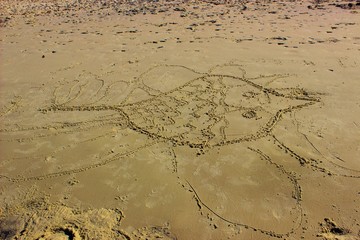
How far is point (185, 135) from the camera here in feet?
15.2

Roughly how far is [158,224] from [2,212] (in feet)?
6.07

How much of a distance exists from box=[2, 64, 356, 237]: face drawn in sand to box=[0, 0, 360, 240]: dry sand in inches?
0.8

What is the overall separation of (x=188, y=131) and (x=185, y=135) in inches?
4.4

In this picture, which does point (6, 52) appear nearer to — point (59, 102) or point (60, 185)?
point (59, 102)

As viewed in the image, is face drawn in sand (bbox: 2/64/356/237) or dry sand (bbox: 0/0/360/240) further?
face drawn in sand (bbox: 2/64/356/237)

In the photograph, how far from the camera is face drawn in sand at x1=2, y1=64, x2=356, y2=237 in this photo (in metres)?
3.66

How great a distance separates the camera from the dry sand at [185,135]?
3.40 meters

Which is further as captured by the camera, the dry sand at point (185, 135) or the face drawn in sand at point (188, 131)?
the face drawn in sand at point (188, 131)

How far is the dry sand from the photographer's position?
3.40 metres

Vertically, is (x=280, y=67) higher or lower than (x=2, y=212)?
higher

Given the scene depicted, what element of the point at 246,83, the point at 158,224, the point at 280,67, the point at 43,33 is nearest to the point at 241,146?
the point at 158,224

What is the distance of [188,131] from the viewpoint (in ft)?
15.4

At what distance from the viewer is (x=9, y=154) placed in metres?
4.55

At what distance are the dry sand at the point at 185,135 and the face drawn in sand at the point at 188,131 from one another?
0.06 feet
